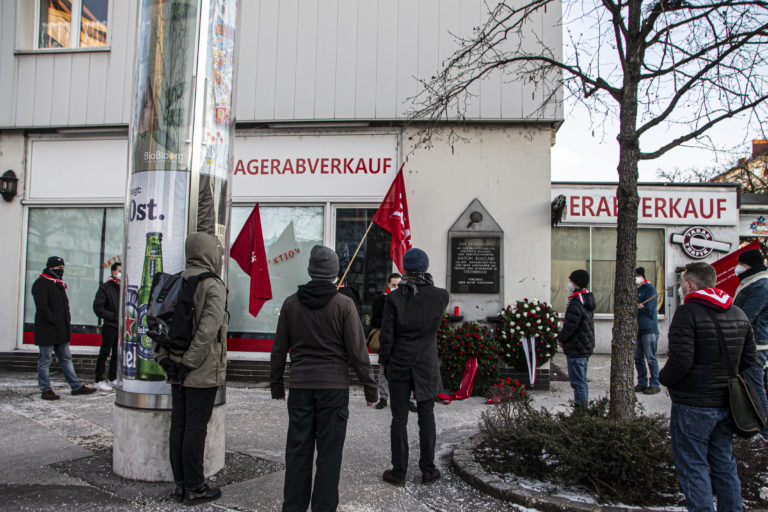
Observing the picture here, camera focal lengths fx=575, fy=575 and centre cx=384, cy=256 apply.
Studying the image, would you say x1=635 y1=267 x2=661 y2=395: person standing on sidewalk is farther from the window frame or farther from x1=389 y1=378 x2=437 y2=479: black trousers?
the window frame

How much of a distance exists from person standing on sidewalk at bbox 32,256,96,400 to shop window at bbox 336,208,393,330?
4.15 metres

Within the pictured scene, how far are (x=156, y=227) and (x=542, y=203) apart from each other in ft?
21.2

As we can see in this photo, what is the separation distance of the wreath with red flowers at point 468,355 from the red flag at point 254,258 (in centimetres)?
287

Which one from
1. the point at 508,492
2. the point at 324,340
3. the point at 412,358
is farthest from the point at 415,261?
the point at 508,492

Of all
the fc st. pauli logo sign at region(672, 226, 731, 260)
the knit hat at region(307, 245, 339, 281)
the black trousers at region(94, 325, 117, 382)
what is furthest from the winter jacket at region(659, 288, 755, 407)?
the fc st. pauli logo sign at region(672, 226, 731, 260)

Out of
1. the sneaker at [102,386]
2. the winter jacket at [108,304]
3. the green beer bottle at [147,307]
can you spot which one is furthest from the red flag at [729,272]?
the sneaker at [102,386]

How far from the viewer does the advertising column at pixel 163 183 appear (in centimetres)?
464

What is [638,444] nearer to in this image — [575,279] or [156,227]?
[575,279]

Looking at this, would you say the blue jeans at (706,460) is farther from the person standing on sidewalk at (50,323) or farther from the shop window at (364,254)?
the person standing on sidewalk at (50,323)

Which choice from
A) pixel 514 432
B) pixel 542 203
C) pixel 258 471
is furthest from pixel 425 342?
pixel 542 203

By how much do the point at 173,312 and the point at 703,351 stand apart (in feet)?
11.9

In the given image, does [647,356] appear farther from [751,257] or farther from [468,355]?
[751,257]

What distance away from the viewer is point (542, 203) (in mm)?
9352

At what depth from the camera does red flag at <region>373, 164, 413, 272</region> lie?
873 centimetres
